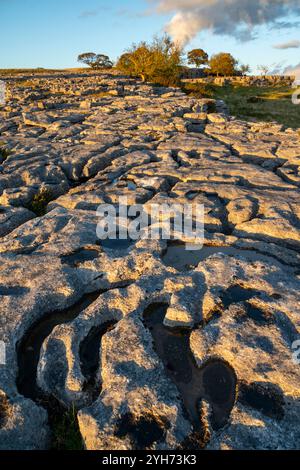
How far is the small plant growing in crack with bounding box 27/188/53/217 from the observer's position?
12.6 meters

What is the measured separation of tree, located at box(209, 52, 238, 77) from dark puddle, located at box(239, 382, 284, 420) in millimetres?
107098

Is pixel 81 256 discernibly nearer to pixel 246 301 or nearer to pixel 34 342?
pixel 34 342

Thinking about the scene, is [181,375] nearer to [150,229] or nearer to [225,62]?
[150,229]

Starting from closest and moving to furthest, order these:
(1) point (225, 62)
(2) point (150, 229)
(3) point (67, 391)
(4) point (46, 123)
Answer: (3) point (67, 391)
(2) point (150, 229)
(4) point (46, 123)
(1) point (225, 62)

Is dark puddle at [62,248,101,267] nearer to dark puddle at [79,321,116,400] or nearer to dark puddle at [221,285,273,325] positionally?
dark puddle at [79,321,116,400]

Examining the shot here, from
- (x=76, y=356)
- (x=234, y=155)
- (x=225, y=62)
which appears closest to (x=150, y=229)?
(x=76, y=356)

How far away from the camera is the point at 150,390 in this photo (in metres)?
5.43

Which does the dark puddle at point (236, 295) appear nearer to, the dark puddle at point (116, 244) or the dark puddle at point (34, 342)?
the dark puddle at point (34, 342)

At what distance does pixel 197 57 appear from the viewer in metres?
117

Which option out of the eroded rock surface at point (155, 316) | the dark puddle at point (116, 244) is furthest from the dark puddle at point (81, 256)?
the dark puddle at point (116, 244)

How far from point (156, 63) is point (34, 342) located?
196 ft

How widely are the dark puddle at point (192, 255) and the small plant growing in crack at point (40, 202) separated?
550cm

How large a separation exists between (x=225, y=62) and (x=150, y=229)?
339ft

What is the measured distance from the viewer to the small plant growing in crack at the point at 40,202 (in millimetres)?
12586
